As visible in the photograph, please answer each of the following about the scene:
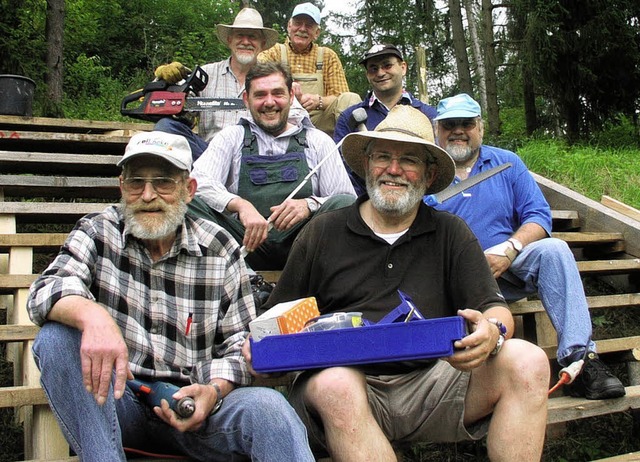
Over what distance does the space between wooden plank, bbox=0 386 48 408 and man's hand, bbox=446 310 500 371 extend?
4.48ft

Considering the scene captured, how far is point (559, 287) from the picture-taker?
9.57 feet

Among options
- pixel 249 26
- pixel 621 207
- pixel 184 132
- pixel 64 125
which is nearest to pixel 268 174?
pixel 184 132

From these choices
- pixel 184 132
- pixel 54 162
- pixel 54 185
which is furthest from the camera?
pixel 54 162

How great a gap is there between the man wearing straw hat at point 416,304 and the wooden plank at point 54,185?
6.85 feet

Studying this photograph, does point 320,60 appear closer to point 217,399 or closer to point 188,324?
point 188,324

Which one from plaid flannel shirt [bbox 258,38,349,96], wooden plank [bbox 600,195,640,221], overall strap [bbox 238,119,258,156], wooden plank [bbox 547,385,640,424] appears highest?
plaid flannel shirt [bbox 258,38,349,96]

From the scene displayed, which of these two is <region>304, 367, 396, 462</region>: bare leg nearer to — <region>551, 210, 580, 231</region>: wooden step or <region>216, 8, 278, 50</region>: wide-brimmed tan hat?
<region>551, 210, 580, 231</region>: wooden step

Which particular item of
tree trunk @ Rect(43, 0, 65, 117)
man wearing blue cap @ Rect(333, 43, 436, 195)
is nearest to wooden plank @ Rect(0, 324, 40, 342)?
man wearing blue cap @ Rect(333, 43, 436, 195)

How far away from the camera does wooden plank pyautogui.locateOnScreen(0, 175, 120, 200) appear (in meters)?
4.11

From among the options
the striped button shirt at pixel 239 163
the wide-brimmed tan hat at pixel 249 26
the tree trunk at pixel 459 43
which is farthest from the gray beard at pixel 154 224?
the tree trunk at pixel 459 43

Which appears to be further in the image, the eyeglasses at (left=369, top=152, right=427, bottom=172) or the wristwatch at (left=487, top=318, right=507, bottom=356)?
the eyeglasses at (left=369, top=152, right=427, bottom=172)

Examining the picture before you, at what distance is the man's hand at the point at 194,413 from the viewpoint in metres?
2.02

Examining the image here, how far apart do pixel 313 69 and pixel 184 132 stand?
1589 millimetres

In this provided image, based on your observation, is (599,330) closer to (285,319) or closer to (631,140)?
(285,319)
